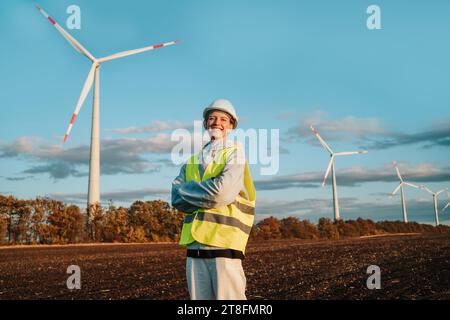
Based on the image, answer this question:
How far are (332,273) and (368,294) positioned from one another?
4144 millimetres

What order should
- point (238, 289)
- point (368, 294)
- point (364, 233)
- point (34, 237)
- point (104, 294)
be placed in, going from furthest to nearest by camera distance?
point (364, 233) → point (34, 237) → point (104, 294) → point (368, 294) → point (238, 289)

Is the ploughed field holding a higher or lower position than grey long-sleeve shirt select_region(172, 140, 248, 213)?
lower

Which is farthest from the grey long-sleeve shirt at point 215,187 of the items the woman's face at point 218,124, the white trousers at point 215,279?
the white trousers at point 215,279

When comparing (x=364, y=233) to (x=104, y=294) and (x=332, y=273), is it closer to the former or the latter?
(x=332, y=273)

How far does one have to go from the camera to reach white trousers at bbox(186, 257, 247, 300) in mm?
3988

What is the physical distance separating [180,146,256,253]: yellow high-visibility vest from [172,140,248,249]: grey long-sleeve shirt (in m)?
0.07

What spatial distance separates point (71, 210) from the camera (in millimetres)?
43688

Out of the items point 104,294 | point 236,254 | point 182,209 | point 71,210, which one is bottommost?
point 104,294

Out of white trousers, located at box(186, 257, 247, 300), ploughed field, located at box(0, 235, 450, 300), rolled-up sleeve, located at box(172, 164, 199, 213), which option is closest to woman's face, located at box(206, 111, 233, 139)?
rolled-up sleeve, located at box(172, 164, 199, 213)

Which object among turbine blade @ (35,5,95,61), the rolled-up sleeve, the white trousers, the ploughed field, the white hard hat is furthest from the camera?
turbine blade @ (35,5,95,61)

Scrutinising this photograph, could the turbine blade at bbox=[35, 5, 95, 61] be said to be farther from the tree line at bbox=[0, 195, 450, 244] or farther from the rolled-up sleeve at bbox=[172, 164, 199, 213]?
the rolled-up sleeve at bbox=[172, 164, 199, 213]

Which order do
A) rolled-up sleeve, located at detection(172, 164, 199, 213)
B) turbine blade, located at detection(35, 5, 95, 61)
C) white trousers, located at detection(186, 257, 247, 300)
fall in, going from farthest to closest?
turbine blade, located at detection(35, 5, 95, 61) < rolled-up sleeve, located at detection(172, 164, 199, 213) < white trousers, located at detection(186, 257, 247, 300)

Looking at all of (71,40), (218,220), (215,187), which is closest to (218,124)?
(215,187)
